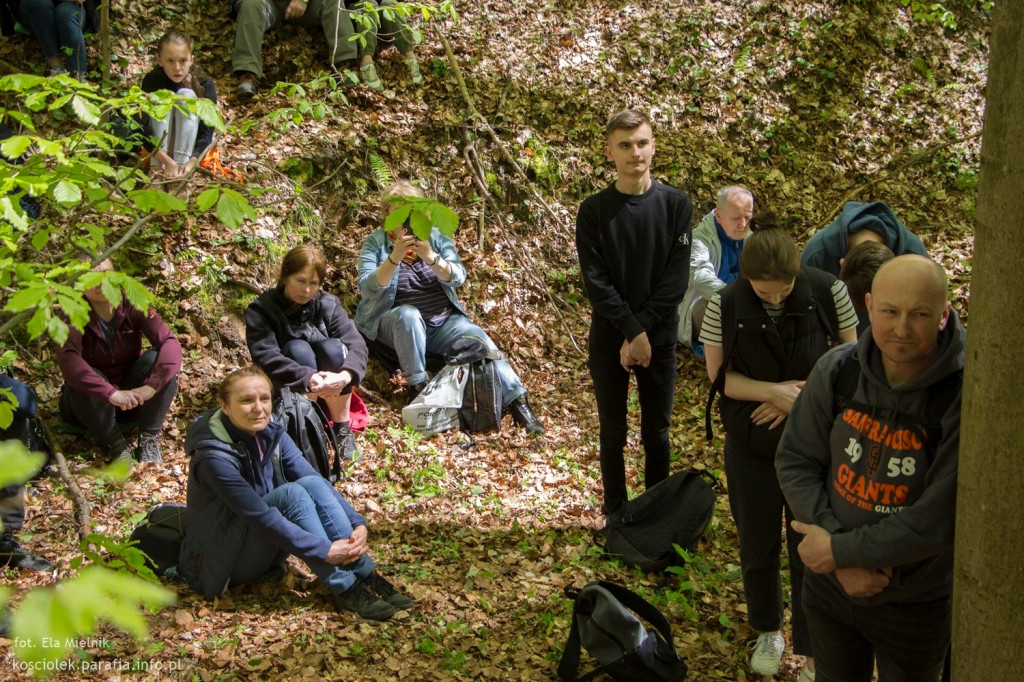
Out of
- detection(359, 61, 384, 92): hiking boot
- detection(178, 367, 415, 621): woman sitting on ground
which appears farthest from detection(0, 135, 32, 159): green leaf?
detection(359, 61, 384, 92): hiking boot

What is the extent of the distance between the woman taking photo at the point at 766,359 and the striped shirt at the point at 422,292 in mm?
3121

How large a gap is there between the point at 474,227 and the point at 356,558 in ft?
12.7

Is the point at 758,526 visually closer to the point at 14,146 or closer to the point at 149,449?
the point at 14,146

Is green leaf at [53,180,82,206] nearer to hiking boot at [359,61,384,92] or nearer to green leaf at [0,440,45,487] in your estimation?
green leaf at [0,440,45,487]

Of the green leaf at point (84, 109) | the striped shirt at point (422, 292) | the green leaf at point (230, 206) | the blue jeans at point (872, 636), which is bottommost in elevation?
the blue jeans at point (872, 636)

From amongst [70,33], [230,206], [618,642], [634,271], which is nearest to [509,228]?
[634,271]

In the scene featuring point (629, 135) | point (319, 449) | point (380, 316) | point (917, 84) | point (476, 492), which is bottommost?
point (476, 492)

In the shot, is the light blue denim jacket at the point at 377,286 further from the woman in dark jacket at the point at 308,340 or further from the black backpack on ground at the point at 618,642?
the black backpack on ground at the point at 618,642

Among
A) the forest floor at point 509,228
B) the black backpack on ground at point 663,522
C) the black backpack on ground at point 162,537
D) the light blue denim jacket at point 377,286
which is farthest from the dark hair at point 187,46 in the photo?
the black backpack on ground at point 663,522

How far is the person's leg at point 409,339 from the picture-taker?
5918 millimetres

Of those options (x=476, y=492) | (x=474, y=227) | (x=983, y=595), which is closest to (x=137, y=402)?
(x=476, y=492)

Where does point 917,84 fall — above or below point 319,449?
above

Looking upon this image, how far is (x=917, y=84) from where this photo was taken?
28.9 feet

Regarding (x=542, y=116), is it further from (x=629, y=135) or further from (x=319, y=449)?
(x=319, y=449)
